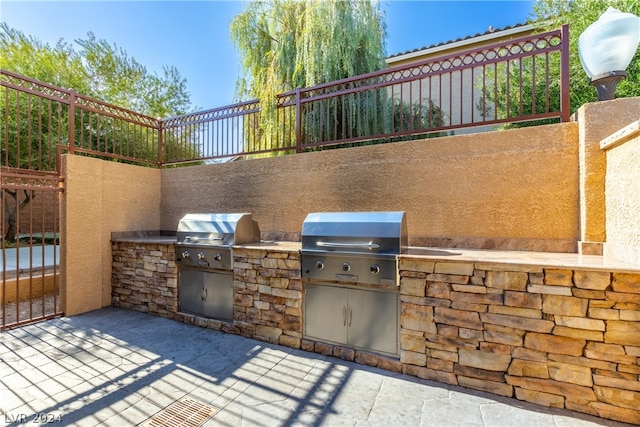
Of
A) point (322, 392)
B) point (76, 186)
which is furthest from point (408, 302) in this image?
point (76, 186)

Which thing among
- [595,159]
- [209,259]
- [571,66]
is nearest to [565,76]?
[595,159]

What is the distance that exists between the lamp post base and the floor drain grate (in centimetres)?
537

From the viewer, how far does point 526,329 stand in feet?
9.15

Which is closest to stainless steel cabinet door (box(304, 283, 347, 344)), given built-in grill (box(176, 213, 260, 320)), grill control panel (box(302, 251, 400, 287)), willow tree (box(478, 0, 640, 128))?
grill control panel (box(302, 251, 400, 287))

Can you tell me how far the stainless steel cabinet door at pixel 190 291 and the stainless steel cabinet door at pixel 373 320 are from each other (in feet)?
8.46

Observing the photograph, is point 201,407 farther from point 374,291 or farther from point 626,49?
point 626,49

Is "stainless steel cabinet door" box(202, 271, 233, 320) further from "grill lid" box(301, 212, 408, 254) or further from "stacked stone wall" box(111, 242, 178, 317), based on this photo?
"grill lid" box(301, 212, 408, 254)

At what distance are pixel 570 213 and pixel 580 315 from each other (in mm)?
1600

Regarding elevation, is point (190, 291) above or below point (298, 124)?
below

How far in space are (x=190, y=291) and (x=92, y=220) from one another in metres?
2.45

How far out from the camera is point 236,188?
5.95 meters

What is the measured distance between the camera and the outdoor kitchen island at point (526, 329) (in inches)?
98.7

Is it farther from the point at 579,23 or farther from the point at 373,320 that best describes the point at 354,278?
the point at 579,23

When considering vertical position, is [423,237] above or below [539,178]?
below
